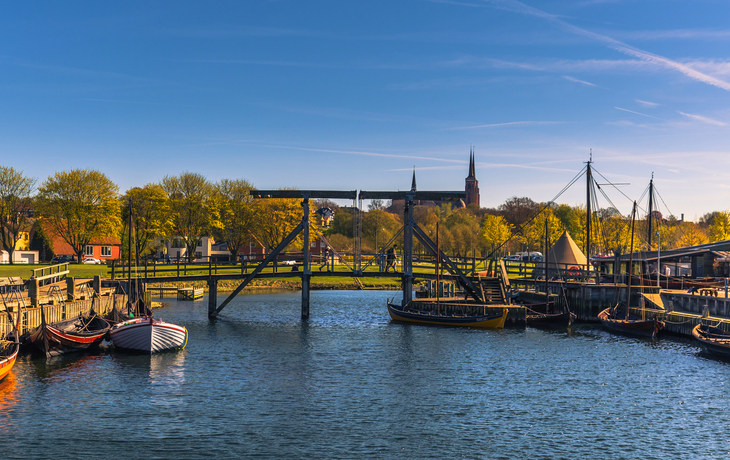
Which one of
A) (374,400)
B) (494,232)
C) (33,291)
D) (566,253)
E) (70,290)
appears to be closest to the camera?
(374,400)

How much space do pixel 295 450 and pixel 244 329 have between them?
2607 cm

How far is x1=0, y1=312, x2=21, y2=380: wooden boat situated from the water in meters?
0.75

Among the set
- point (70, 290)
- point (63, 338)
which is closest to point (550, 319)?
point (63, 338)

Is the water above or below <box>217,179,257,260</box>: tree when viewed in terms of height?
below

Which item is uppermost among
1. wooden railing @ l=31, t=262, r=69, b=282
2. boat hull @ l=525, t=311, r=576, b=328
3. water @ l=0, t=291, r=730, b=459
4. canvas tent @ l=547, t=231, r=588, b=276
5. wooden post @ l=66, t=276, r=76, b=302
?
canvas tent @ l=547, t=231, r=588, b=276

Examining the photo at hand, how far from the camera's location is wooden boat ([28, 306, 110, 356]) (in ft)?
104

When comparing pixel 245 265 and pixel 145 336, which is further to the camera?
pixel 245 265

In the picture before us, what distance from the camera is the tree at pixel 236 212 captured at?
97.9m

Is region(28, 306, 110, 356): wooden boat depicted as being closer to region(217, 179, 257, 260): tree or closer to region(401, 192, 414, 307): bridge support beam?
region(401, 192, 414, 307): bridge support beam

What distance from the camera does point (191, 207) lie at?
95.4 m

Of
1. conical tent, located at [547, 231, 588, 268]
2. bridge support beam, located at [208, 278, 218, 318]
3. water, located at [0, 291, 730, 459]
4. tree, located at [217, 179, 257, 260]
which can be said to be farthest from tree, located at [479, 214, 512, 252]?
water, located at [0, 291, 730, 459]

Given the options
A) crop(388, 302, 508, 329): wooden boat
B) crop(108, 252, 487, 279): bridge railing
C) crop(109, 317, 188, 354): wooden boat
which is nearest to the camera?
crop(109, 317, 188, 354): wooden boat

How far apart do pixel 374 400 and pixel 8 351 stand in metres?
16.9

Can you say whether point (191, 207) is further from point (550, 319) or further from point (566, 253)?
point (550, 319)
